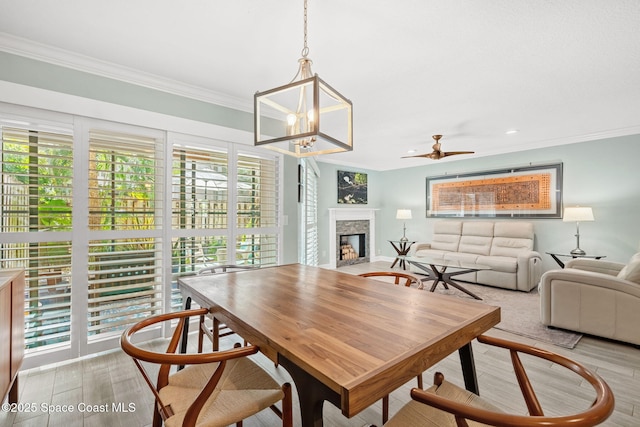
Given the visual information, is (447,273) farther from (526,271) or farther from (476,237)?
(476,237)

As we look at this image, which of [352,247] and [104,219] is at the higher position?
[104,219]

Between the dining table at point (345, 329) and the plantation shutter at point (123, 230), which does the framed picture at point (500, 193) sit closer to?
the dining table at point (345, 329)

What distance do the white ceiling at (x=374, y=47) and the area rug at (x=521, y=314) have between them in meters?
2.38

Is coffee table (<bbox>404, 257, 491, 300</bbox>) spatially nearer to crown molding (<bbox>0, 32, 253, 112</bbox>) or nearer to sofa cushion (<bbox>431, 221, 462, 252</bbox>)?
sofa cushion (<bbox>431, 221, 462, 252</bbox>)

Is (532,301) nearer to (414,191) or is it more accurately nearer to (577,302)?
(577,302)

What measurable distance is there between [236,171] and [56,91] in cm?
149

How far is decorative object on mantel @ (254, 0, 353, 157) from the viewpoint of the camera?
1405 millimetres

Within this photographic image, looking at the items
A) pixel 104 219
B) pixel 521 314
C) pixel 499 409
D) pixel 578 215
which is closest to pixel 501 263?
pixel 578 215

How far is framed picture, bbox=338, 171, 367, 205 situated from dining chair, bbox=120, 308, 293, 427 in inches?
211

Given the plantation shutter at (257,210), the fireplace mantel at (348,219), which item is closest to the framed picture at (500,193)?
the fireplace mantel at (348,219)

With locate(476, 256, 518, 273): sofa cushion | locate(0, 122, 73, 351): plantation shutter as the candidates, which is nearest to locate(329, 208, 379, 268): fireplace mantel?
locate(476, 256, 518, 273): sofa cushion

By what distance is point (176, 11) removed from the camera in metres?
1.76

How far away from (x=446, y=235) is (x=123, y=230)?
5.46 m

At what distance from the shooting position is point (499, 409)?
1046mm
